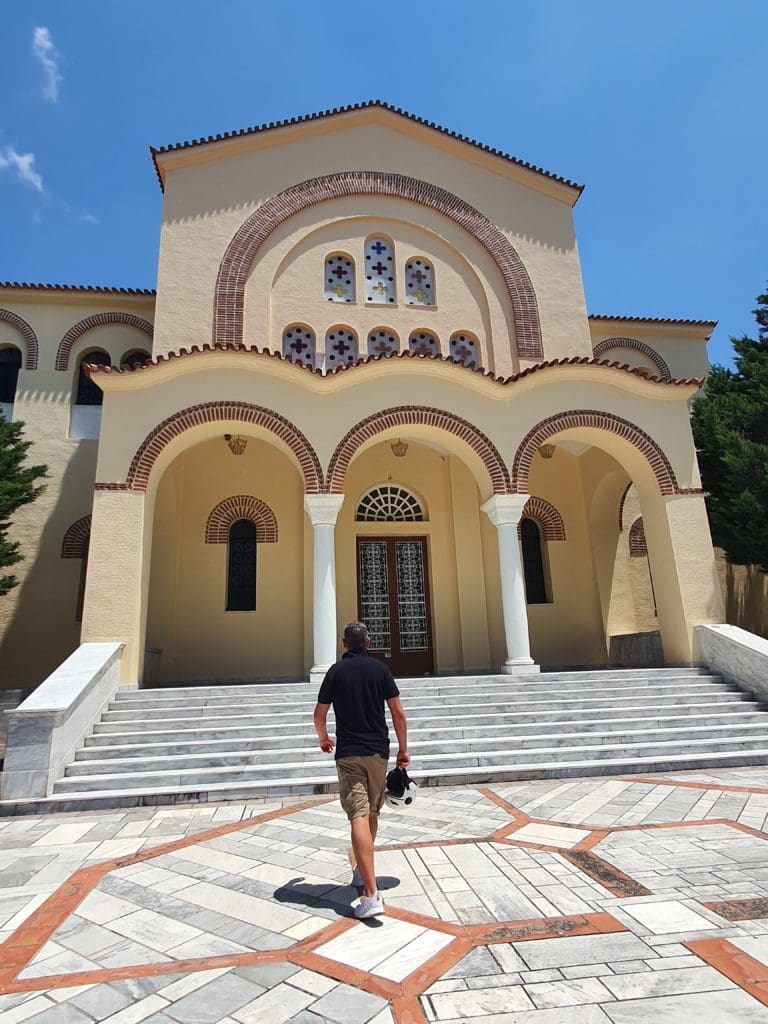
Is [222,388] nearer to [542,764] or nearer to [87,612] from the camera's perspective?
[87,612]

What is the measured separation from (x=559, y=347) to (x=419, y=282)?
3.35m

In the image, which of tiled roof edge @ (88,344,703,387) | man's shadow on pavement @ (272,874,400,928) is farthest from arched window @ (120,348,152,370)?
man's shadow on pavement @ (272,874,400,928)

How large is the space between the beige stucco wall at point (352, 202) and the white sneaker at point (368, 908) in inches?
428

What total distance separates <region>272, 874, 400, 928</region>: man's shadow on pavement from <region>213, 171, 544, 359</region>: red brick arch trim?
1042 centimetres

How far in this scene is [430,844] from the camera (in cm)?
448

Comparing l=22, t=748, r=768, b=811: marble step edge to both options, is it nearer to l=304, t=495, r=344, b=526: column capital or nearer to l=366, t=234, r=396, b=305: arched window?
l=304, t=495, r=344, b=526: column capital

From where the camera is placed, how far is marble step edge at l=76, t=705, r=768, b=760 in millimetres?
6855

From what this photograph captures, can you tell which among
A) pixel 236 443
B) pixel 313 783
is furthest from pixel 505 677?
pixel 236 443

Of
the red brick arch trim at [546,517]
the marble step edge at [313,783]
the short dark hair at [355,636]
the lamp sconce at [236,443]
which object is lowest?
the marble step edge at [313,783]

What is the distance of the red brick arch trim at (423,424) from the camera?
1027 cm

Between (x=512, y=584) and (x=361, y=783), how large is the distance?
281 inches

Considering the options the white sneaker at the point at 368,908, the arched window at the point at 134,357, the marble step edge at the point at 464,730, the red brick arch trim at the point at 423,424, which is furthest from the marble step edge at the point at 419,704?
the arched window at the point at 134,357

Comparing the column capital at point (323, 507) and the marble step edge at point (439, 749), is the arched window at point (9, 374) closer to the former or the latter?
the column capital at point (323, 507)

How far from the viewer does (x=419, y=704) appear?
825cm
